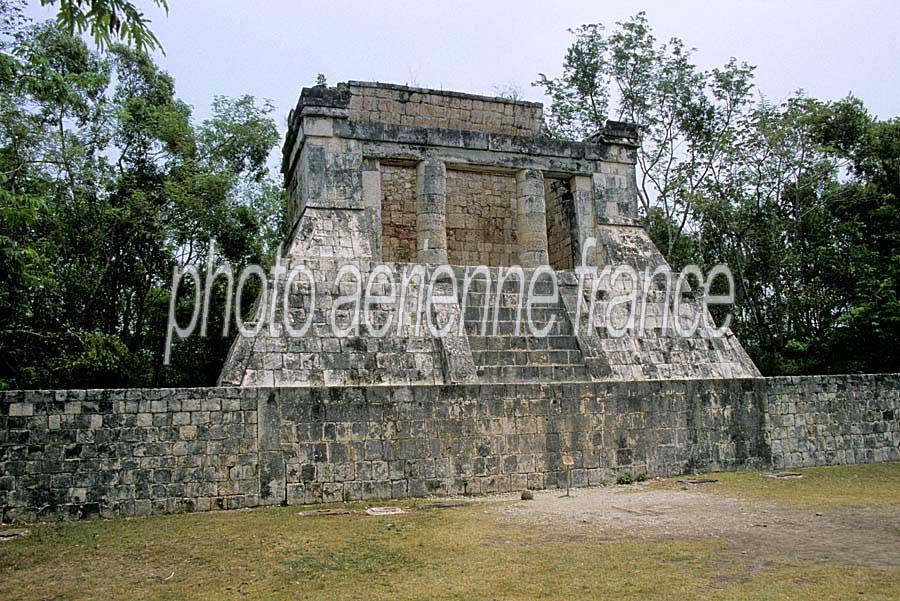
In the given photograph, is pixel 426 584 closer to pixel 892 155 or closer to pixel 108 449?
pixel 108 449

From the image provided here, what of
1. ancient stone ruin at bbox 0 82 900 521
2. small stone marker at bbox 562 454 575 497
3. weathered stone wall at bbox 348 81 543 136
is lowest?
small stone marker at bbox 562 454 575 497

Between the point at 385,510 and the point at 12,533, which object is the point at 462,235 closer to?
the point at 385,510

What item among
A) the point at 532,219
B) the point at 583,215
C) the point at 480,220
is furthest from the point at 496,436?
the point at 480,220

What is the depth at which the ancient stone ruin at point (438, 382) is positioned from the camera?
748 cm

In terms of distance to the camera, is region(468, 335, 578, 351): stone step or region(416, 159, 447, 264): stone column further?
region(416, 159, 447, 264): stone column

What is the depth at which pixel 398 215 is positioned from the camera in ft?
42.3

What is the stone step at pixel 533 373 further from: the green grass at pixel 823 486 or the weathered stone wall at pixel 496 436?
the green grass at pixel 823 486

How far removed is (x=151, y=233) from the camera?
15.1 metres

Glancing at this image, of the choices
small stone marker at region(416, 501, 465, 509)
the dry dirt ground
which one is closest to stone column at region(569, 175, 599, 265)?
the dry dirt ground

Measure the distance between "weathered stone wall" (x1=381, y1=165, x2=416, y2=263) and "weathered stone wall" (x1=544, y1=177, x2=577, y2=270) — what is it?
2445 mm

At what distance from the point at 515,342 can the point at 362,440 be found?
3.00 metres

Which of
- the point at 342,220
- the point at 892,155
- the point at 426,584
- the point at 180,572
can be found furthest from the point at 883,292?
the point at 180,572

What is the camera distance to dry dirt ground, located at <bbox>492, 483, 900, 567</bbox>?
539 centimetres

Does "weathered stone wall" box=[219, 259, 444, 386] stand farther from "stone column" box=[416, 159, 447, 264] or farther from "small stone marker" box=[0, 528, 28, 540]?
"small stone marker" box=[0, 528, 28, 540]
